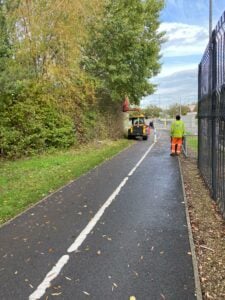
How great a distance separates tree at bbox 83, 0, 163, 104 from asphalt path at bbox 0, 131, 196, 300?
18.5 m

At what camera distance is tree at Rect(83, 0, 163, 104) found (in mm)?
27781

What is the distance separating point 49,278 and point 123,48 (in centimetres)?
2537

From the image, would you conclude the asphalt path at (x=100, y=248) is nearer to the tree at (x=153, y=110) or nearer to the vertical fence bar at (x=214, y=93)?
the vertical fence bar at (x=214, y=93)

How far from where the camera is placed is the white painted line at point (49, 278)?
467 centimetres

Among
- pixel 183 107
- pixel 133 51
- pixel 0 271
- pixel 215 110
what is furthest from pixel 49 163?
pixel 183 107

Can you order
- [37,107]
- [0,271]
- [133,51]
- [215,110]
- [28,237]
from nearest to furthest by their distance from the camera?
[0,271] → [28,237] → [215,110] → [37,107] → [133,51]

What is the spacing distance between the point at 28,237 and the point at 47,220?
3.65 ft

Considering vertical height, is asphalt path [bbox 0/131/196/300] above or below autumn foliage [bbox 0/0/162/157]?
below

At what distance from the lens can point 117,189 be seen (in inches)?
440

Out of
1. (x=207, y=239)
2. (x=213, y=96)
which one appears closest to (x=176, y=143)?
(x=213, y=96)

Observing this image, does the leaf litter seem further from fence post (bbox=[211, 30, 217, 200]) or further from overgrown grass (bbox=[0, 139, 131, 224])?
overgrown grass (bbox=[0, 139, 131, 224])

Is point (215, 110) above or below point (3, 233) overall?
above

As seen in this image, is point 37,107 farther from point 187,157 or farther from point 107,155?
point 187,157

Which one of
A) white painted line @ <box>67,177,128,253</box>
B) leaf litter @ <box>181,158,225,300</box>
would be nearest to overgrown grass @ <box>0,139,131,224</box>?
white painted line @ <box>67,177,128,253</box>
